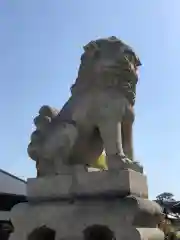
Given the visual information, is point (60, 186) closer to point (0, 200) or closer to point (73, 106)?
point (73, 106)

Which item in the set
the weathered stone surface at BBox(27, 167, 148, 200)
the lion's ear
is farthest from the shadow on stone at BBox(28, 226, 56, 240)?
the lion's ear

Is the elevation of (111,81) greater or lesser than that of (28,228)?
greater

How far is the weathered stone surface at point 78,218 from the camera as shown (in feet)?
13.0

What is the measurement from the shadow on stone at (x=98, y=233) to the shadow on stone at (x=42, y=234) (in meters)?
0.42

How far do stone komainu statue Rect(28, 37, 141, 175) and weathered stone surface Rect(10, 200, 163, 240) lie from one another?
444mm

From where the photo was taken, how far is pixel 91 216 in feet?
13.5

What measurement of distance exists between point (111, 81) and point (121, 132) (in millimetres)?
573

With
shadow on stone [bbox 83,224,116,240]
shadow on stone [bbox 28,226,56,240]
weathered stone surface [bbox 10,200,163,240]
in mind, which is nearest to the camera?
weathered stone surface [bbox 10,200,163,240]

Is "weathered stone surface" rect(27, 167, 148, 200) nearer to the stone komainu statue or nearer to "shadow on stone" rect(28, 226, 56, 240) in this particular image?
the stone komainu statue

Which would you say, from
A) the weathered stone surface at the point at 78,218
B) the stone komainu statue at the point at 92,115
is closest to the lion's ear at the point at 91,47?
the stone komainu statue at the point at 92,115

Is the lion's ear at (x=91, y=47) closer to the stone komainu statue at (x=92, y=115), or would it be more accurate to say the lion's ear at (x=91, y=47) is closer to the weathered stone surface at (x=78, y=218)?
the stone komainu statue at (x=92, y=115)

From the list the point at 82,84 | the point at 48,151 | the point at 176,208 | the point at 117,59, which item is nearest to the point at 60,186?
the point at 48,151

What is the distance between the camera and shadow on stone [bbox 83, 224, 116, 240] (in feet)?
13.5

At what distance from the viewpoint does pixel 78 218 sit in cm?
417
